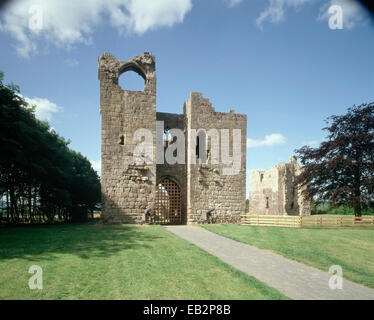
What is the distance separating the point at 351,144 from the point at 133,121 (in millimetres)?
17023

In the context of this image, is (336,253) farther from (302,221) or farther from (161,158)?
(161,158)

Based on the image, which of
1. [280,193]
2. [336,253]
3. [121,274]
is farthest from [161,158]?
[280,193]

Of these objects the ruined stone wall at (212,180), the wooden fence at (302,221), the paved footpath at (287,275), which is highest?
the ruined stone wall at (212,180)

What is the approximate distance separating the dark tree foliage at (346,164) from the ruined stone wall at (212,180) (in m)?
7.27

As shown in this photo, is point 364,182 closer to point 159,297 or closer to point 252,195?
point 252,195

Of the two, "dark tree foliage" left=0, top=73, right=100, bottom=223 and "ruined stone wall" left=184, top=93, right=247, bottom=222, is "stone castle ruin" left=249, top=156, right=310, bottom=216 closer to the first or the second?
"ruined stone wall" left=184, top=93, right=247, bottom=222

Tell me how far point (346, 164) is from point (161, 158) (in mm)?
14031

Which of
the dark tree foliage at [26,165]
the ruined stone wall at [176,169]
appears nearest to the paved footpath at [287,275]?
the ruined stone wall at [176,169]

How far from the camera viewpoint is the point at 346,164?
1812 centimetres

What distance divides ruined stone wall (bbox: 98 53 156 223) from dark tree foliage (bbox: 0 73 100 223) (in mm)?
3686

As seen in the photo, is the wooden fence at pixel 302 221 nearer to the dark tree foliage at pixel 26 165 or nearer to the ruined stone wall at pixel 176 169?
the ruined stone wall at pixel 176 169

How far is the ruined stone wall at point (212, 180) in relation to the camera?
1608 cm

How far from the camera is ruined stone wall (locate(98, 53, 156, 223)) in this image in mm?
14203
